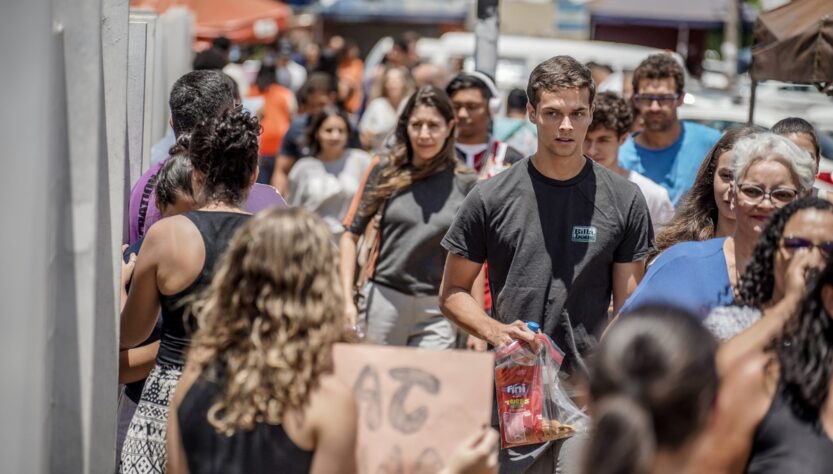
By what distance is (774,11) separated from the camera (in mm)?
8234

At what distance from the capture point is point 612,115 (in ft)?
23.4

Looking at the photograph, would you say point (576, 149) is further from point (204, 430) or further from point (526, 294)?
point (204, 430)

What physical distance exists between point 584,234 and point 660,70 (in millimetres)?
3409

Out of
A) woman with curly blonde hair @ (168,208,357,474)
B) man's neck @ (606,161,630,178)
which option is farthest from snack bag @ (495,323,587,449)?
man's neck @ (606,161,630,178)

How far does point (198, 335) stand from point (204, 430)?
9.7 inches

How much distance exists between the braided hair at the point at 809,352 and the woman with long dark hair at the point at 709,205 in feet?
6.74

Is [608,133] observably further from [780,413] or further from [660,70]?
[780,413]

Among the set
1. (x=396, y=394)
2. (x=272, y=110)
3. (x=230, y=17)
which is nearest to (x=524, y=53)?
(x=272, y=110)

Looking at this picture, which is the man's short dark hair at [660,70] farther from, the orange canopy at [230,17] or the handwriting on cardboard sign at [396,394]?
the orange canopy at [230,17]

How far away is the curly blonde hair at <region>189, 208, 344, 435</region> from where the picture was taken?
299 cm

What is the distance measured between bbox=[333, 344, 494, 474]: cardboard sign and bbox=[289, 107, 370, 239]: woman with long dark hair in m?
5.38

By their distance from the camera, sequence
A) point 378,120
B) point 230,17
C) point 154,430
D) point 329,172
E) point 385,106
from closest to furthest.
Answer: point 154,430
point 329,172
point 378,120
point 385,106
point 230,17

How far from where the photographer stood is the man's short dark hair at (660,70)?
8.10 meters

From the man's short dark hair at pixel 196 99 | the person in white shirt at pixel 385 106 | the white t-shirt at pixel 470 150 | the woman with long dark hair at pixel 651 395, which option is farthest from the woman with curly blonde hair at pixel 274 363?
the person in white shirt at pixel 385 106
